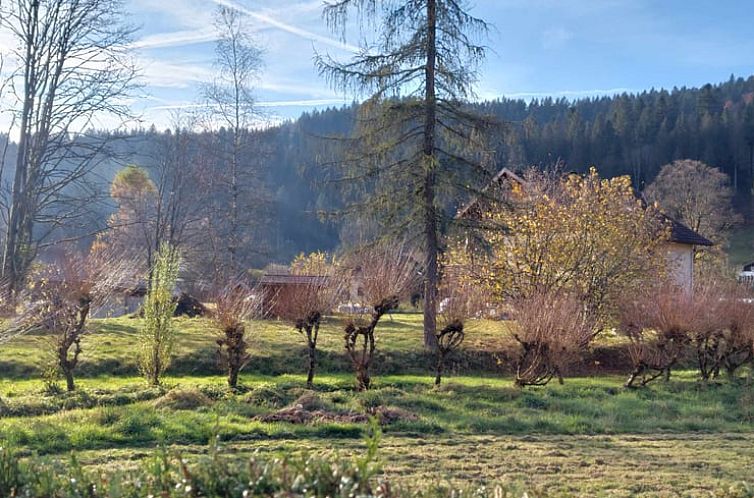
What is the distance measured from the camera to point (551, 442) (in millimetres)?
9109

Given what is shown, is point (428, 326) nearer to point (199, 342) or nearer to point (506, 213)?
point (506, 213)

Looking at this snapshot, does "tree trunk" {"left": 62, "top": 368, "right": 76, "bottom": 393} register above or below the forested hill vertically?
below

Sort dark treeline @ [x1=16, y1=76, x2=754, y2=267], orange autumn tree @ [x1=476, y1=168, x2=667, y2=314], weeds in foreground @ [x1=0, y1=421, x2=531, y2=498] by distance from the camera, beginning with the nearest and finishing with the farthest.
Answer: weeds in foreground @ [x1=0, y1=421, x2=531, y2=498], orange autumn tree @ [x1=476, y1=168, x2=667, y2=314], dark treeline @ [x1=16, y1=76, x2=754, y2=267]

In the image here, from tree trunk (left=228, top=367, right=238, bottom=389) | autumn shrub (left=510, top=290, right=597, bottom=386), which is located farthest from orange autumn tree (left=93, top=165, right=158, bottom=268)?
autumn shrub (left=510, top=290, right=597, bottom=386)

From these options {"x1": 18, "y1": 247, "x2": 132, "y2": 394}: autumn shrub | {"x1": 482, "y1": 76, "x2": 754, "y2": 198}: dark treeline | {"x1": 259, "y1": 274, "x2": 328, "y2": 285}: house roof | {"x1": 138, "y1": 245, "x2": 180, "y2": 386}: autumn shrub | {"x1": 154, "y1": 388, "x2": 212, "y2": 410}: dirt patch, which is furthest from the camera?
{"x1": 482, "y1": 76, "x2": 754, "y2": 198}: dark treeline

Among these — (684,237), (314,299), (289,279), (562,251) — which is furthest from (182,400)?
(684,237)

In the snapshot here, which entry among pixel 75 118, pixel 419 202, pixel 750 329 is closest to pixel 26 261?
pixel 75 118

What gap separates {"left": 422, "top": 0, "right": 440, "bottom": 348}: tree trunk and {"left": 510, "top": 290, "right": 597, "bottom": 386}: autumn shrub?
2.89 metres

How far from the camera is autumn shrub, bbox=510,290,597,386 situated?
12750mm

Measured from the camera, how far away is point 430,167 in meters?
16.0

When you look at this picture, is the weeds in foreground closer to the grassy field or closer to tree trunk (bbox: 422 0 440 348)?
the grassy field

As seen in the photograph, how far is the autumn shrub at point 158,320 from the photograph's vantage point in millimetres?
12523

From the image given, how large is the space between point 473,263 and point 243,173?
979cm

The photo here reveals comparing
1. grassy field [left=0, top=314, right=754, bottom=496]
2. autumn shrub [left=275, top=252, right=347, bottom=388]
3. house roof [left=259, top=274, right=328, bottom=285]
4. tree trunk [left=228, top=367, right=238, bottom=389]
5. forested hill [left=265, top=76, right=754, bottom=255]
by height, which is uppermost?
forested hill [left=265, top=76, right=754, bottom=255]
